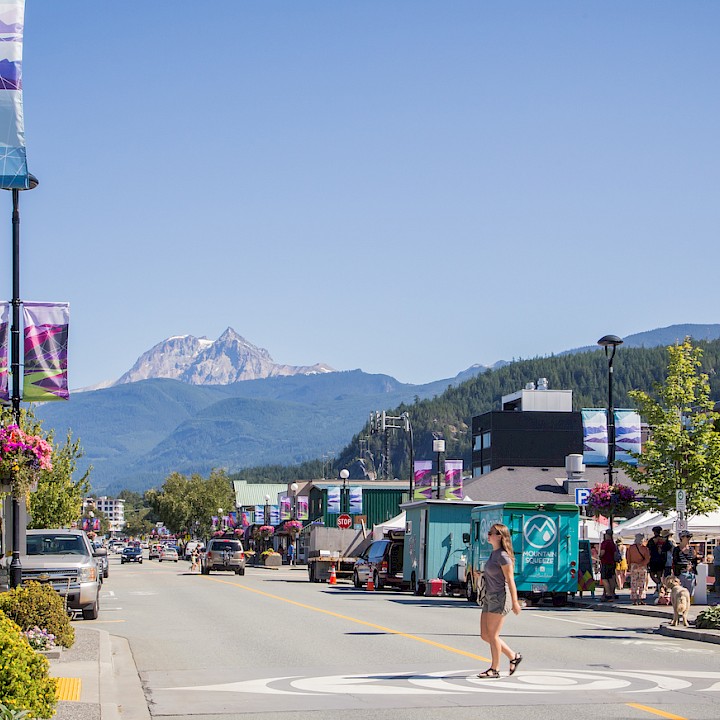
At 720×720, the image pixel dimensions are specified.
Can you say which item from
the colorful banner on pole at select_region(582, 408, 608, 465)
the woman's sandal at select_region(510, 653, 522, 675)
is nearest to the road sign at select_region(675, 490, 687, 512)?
the woman's sandal at select_region(510, 653, 522, 675)

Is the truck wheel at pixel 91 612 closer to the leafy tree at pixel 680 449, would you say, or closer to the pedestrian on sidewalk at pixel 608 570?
the pedestrian on sidewalk at pixel 608 570

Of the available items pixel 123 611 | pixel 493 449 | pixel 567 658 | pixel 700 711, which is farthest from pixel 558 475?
pixel 700 711

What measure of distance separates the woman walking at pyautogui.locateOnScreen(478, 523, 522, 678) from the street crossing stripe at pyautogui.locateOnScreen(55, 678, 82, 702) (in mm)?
4571

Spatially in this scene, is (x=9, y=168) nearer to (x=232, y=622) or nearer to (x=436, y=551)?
(x=232, y=622)

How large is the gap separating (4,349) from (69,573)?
540 centimetres

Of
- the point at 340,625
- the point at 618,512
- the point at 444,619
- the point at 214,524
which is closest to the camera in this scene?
the point at 340,625

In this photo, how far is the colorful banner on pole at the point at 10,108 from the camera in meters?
15.0

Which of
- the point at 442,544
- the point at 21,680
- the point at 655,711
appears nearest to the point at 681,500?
the point at 442,544

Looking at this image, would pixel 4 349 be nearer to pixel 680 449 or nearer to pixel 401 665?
pixel 401 665

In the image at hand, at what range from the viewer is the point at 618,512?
33.8m

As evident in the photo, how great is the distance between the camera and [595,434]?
4938 cm

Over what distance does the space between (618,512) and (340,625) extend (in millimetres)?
13034

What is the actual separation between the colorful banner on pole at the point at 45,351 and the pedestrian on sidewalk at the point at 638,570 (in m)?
16.2

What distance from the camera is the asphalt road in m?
12.3
